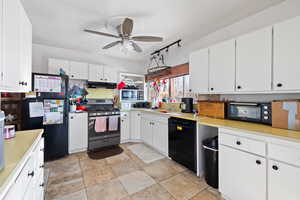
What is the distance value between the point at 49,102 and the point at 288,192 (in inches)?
135

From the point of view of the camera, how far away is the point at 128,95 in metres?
3.92

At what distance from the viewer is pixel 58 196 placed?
1568 mm

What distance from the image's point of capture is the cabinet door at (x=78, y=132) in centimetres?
272

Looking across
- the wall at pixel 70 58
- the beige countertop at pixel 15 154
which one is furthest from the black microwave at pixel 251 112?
the wall at pixel 70 58

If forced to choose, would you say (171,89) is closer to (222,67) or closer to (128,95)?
(128,95)

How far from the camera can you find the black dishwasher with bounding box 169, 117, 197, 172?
6.51 ft

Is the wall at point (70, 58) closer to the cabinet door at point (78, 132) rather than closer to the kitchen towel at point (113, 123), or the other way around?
the cabinet door at point (78, 132)

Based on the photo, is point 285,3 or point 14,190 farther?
point 285,3

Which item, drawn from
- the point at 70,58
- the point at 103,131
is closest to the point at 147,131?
the point at 103,131

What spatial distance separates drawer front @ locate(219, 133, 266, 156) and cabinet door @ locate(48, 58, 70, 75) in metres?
3.46

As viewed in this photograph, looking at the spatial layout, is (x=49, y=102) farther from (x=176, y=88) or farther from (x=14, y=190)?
(x=176, y=88)

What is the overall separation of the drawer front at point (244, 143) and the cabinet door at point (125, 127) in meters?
2.40

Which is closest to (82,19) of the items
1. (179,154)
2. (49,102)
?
(49,102)

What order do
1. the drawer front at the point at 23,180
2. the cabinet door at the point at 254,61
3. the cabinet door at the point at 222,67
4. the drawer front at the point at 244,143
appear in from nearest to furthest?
the drawer front at the point at 23,180 → the drawer front at the point at 244,143 → the cabinet door at the point at 254,61 → the cabinet door at the point at 222,67
